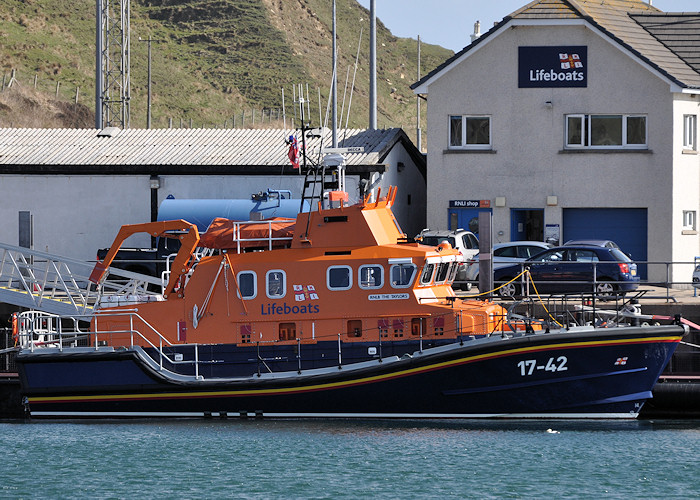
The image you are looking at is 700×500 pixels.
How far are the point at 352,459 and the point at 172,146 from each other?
19600 mm

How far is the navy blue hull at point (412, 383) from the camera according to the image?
1984 cm

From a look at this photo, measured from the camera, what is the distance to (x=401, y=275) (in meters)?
20.4

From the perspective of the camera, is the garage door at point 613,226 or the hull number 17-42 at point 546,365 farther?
the garage door at point 613,226

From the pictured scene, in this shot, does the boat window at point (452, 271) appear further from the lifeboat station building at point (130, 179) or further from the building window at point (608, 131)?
the building window at point (608, 131)

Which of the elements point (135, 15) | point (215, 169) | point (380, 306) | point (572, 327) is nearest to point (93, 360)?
point (380, 306)

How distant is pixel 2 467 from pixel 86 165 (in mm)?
17124

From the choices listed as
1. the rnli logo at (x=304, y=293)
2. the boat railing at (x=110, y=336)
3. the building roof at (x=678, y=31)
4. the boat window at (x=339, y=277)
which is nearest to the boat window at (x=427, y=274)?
the boat window at (x=339, y=277)

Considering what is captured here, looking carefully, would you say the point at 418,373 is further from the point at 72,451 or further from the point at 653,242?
the point at 653,242

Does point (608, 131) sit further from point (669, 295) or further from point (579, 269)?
point (579, 269)

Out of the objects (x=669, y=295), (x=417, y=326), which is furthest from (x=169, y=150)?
(x=417, y=326)

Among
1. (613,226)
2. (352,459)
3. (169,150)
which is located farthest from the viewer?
(169,150)

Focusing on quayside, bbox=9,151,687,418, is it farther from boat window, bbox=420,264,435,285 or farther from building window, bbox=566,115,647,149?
building window, bbox=566,115,647,149

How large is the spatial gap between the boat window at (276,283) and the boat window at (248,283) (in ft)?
0.79

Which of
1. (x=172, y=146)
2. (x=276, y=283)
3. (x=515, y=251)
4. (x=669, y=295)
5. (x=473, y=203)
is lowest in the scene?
(x=669, y=295)
